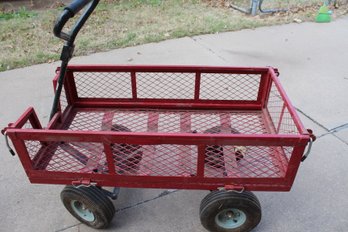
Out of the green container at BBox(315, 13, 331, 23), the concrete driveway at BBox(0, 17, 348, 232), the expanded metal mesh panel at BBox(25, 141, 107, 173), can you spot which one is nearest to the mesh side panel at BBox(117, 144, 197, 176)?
the expanded metal mesh panel at BBox(25, 141, 107, 173)

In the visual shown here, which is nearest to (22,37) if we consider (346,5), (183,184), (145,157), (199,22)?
(199,22)

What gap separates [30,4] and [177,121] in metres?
5.58

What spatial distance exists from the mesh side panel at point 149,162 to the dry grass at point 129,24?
9.08 feet

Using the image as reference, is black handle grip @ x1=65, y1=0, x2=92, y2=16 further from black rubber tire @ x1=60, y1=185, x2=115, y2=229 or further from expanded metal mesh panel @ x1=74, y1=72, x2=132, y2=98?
expanded metal mesh panel @ x1=74, y1=72, x2=132, y2=98

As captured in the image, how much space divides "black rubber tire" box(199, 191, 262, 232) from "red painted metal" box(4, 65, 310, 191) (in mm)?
59

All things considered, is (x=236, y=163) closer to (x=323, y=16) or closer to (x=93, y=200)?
(x=93, y=200)

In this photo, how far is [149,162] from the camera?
6.76 ft

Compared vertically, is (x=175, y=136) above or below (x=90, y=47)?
above

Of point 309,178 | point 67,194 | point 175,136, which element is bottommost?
point 309,178

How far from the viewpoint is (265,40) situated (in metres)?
4.95

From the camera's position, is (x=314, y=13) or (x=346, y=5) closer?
(x=314, y=13)

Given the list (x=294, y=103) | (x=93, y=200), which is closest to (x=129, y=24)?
(x=294, y=103)

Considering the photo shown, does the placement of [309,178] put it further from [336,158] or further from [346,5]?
[346,5]

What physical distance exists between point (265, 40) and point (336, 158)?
8.75ft
